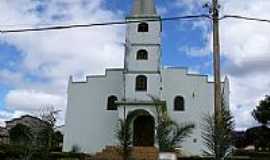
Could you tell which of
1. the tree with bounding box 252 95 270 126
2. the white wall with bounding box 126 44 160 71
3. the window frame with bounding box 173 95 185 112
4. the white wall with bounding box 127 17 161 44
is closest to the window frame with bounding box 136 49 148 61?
the white wall with bounding box 126 44 160 71

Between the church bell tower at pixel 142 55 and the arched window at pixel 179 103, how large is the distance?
2.81 meters

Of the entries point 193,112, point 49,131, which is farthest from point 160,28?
point 49,131

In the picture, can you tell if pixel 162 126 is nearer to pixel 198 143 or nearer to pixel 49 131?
pixel 49 131

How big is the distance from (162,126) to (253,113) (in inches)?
634

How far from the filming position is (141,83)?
3578cm

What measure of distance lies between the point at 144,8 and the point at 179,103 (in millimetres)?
8699

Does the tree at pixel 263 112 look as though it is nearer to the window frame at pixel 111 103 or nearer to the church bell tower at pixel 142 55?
the church bell tower at pixel 142 55

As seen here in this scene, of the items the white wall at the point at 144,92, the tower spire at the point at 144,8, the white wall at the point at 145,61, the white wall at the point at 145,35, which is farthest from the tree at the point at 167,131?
the tower spire at the point at 144,8

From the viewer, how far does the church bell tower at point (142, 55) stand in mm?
35500

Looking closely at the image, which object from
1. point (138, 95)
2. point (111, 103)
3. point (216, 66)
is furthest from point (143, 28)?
point (216, 66)

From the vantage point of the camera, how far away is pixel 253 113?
40469 mm

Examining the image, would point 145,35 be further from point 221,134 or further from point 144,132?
point 221,134

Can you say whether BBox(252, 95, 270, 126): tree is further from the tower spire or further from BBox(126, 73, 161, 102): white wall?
the tower spire

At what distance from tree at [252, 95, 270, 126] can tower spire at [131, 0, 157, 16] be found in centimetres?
1284
